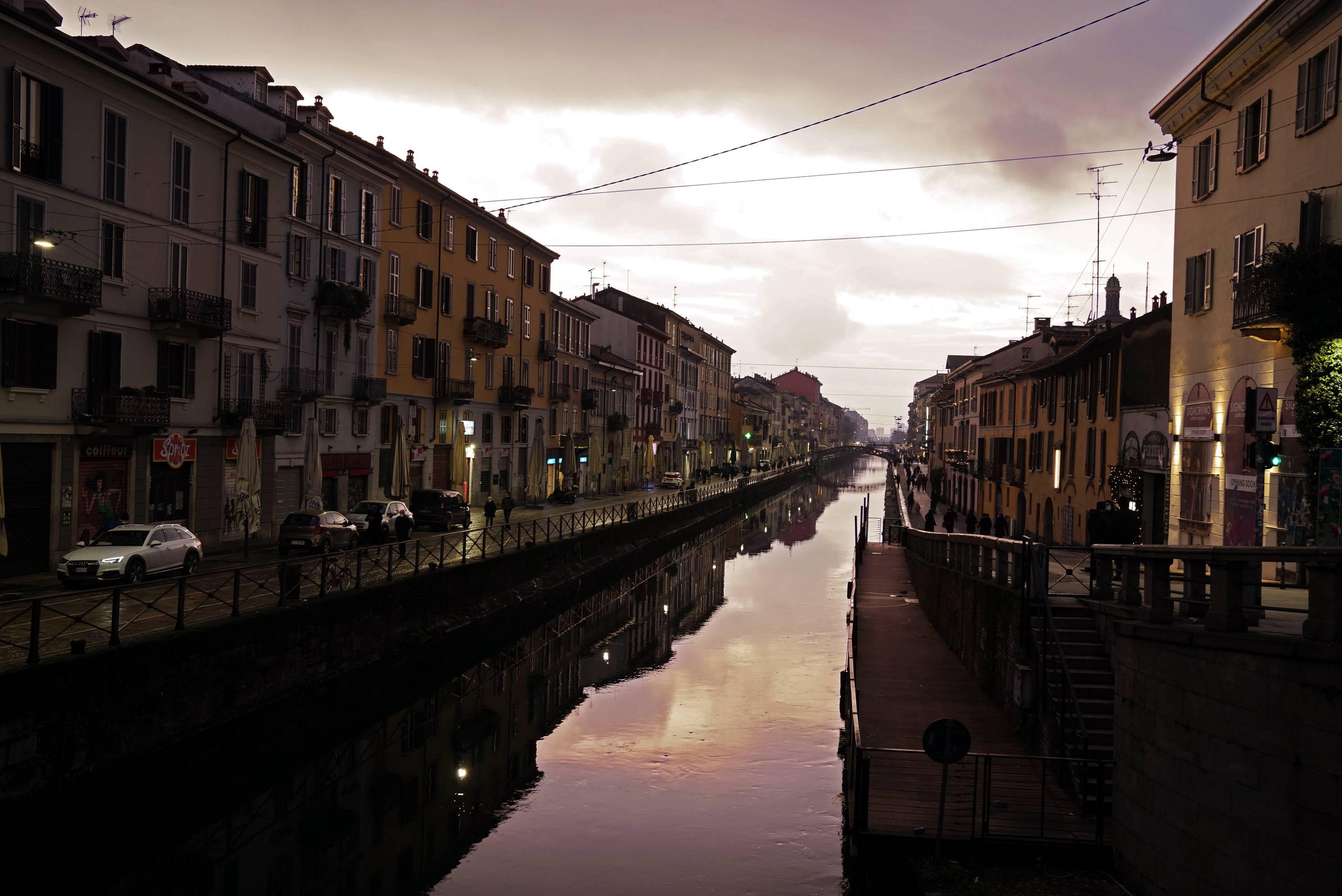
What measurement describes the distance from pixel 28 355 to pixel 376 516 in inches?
435

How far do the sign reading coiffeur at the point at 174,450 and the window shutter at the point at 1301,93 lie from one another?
26340mm

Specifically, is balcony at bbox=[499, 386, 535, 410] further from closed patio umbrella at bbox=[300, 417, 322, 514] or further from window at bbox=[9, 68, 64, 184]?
window at bbox=[9, 68, 64, 184]

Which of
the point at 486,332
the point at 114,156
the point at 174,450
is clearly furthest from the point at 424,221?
the point at 174,450

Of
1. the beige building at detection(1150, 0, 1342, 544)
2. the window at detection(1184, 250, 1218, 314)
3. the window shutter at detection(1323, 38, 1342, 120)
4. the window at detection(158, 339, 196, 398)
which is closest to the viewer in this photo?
the window shutter at detection(1323, 38, 1342, 120)

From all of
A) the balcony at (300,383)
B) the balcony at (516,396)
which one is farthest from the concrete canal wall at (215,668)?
the balcony at (516,396)

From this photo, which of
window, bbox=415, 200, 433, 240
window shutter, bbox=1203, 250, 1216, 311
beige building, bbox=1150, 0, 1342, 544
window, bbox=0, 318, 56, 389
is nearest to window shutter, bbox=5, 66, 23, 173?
window, bbox=0, 318, 56, 389

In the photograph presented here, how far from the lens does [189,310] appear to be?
89.5ft

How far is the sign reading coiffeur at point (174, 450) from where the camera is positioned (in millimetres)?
26547

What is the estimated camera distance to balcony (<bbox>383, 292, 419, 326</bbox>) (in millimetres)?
40531

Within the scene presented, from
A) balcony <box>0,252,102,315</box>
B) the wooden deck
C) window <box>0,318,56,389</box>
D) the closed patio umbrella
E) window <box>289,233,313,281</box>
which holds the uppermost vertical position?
window <box>289,233,313,281</box>

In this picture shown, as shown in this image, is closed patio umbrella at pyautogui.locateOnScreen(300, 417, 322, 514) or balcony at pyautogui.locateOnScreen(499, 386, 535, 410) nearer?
closed patio umbrella at pyautogui.locateOnScreen(300, 417, 322, 514)

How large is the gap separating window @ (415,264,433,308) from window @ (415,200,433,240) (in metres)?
1.41

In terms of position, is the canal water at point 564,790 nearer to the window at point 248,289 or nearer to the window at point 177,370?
the window at point 177,370

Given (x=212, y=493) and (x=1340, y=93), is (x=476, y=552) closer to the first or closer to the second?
(x=212, y=493)
